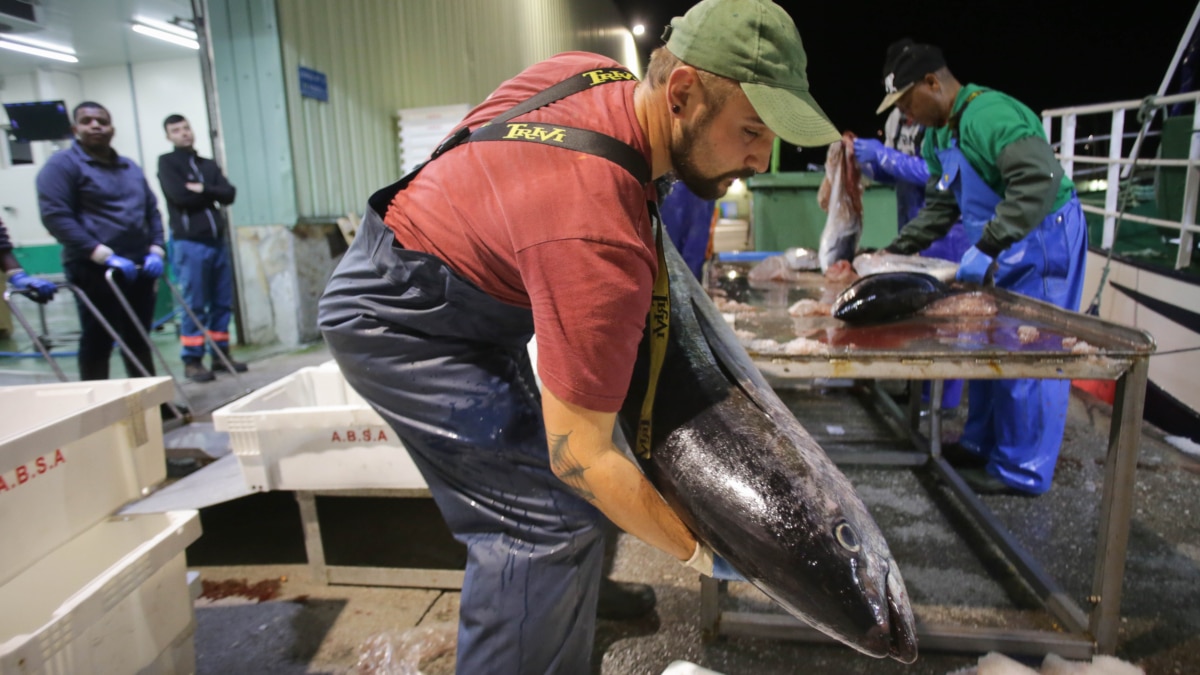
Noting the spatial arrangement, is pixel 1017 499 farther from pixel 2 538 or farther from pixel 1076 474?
pixel 2 538

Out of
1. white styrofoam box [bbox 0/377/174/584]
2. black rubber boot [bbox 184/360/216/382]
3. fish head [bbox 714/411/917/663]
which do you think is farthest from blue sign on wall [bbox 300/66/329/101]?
fish head [bbox 714/411/917/663]

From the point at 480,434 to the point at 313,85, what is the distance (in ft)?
19.0

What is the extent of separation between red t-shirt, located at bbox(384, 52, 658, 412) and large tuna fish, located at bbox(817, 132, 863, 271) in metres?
3.12

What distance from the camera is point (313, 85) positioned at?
6137 millimetres

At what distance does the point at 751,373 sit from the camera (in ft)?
5.77

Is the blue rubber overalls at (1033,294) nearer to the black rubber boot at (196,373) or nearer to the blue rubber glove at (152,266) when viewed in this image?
the blue rubber glove at (152,266)

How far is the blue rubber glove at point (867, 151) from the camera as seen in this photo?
4992mm

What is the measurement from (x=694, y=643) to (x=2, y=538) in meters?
2.04

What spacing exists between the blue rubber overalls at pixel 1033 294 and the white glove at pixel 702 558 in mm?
2549

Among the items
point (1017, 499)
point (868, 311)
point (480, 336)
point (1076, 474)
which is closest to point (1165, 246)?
point (1076, 474)

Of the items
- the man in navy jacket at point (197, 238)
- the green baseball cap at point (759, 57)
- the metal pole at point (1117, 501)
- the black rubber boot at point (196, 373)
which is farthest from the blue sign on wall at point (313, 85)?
the metal pole at point (1117, 501)

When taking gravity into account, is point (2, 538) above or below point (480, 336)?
below

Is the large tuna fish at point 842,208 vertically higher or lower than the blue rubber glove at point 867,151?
lower

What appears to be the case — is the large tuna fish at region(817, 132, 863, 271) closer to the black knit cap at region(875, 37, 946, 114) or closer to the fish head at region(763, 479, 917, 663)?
the black knit cap at region(875, 37, 946, 114)
